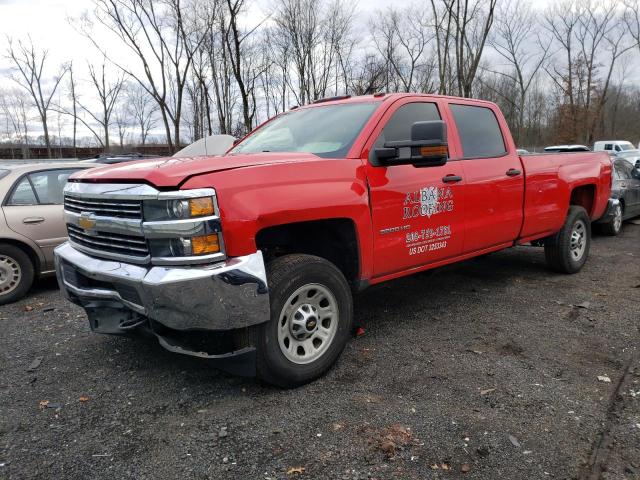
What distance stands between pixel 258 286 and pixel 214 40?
21867 millimetres

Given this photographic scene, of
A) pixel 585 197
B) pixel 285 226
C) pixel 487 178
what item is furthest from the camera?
pixel 585 197

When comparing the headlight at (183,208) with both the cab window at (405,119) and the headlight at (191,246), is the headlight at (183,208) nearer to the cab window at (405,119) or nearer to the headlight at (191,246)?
the headlight at (191,246)

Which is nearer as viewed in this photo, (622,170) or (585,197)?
(585,197)

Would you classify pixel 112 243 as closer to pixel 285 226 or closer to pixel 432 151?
pixel 285 226

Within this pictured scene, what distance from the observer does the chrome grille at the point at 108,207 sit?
A: 2883 mm

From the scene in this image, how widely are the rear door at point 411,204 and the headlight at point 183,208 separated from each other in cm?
132

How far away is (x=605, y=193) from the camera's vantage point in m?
6.76

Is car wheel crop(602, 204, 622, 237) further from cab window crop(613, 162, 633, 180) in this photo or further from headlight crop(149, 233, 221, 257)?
headlight crop(149, 233, 221, 257)

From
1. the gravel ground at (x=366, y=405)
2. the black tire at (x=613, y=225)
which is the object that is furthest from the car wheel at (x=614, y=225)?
the gravel ground at (x=366, y=405)

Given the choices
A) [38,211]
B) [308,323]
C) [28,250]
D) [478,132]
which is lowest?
[308,323]

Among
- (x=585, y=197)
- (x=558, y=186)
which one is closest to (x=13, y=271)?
(x=558, y=186)

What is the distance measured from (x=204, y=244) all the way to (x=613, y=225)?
29.5ft

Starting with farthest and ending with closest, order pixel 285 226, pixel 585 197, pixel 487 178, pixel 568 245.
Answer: pixel 585 197 < pixel 568 245 < pixel 487 178 < pixel 285 226

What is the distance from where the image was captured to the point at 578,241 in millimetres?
6340
